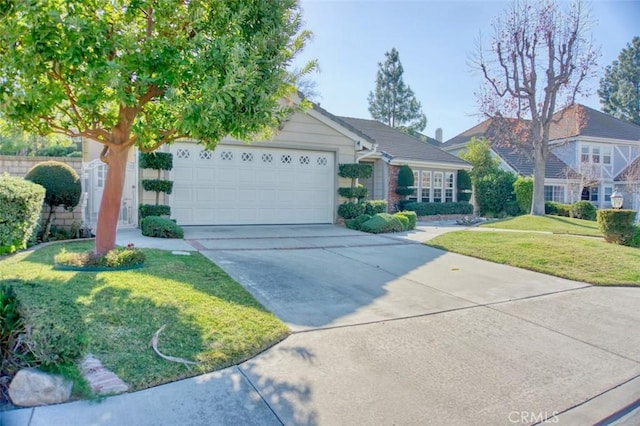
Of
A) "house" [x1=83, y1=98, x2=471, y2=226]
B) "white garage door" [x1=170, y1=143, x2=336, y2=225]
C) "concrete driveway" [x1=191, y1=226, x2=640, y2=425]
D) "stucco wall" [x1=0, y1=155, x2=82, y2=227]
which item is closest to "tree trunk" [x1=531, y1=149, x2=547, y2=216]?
"house" [x1=83, y1=98, x2=471, y2=226]

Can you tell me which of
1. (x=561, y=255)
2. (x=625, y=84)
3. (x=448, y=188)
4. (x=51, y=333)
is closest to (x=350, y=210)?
(x=561, y=255)

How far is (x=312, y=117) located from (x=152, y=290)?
9.68 m

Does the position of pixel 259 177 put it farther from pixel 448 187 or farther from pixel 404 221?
pixel 448 187

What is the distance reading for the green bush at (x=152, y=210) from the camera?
35.8 ft

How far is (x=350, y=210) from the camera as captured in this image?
13812mm

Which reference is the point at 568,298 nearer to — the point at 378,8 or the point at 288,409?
the point at 288,409

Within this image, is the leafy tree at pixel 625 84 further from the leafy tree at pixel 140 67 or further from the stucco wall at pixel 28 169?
the stucco wall at pixel 28 169

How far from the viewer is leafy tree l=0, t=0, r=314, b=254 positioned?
4.85 metres

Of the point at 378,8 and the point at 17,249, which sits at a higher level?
the point at 378,8

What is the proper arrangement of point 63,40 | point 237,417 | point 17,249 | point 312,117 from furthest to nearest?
point 312,117 → point 17,249 → point 63,40 → point 237,417

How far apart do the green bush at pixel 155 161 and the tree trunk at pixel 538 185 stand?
17057 mm

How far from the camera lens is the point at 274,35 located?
19.7 ft

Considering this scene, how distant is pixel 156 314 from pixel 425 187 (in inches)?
695

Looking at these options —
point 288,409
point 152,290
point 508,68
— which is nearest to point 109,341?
point 152,290
